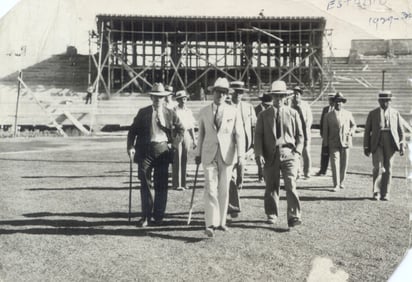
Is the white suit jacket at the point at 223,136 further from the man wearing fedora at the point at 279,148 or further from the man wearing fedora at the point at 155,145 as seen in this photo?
the man wearing fedora at the point at 155,145

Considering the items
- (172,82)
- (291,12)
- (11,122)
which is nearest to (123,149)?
(11,122)

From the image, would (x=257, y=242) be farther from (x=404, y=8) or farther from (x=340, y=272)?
(x=404, y=8)

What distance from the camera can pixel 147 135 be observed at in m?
7.43

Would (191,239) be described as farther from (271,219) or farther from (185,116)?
(185,116)

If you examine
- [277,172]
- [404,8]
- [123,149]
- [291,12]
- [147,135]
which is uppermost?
[291,12]

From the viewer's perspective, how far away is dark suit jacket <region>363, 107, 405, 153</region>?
9234 mm

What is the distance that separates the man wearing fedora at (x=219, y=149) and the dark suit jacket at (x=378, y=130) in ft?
10.9

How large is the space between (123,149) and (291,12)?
27.0m

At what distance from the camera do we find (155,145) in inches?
292

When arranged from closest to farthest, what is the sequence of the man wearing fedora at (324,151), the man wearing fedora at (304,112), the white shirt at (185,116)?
1. the white shirt at (185,116)
2. the man wearing fedora at (304,112)
3. the man wearing fedora at (324,151)

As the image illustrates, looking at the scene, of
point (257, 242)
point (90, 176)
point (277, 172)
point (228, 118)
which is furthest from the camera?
point (90, 176)

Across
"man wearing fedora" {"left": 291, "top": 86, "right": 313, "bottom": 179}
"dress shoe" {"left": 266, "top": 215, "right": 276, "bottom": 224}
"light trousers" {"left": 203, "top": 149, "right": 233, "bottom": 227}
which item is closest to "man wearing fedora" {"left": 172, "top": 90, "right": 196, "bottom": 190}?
"man wearing fedora" {"left": 291, "top": 86, "right": 313, "bottom": 179}

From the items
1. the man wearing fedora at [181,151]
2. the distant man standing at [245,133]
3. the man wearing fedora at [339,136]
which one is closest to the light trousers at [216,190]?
the distant man standing at [245,133]

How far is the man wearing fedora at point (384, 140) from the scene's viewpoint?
9.24m
